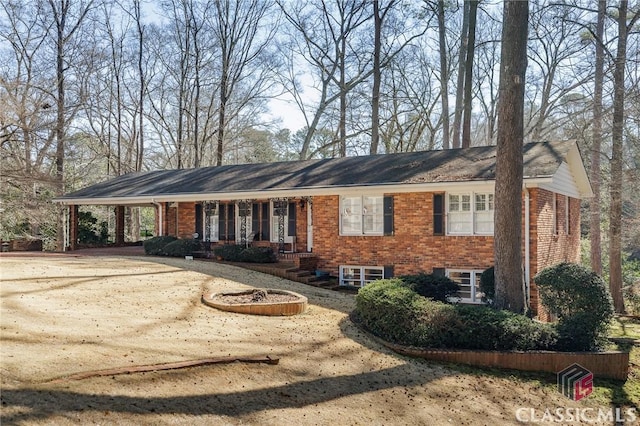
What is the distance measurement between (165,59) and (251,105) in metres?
6.43

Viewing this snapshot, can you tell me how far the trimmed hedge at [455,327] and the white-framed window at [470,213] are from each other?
4.82 m

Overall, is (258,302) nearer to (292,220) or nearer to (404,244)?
(404,244)

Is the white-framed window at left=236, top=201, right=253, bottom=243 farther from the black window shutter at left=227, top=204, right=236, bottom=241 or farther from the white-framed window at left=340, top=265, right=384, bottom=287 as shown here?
the white-framed window at left=340, top=265, right=384, bottom=287

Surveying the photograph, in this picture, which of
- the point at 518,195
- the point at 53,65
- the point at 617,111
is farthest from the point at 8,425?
the point at 53,65

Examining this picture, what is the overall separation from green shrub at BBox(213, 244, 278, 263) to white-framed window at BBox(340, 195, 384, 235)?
2594 mm

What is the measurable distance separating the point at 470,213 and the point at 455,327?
5718 mm

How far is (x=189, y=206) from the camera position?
756 inches

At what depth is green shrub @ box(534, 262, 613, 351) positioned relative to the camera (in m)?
8.74

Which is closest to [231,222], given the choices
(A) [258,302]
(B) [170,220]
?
A: (B) [170,220]

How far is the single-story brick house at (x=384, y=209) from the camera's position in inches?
535

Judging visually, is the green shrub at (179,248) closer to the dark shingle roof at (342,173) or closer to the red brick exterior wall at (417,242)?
the dark shingle roof at (342,173)

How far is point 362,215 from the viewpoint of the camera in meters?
15.4

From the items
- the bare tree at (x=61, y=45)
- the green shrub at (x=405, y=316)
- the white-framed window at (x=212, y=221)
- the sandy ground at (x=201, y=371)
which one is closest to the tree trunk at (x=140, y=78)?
the bare tree at (x=61, y=45)

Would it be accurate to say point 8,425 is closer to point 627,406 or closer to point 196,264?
point 627,406
